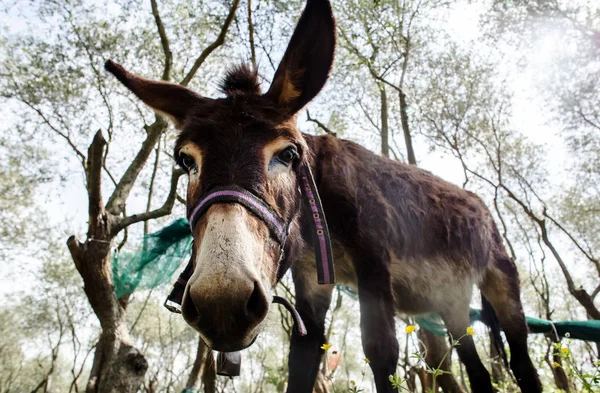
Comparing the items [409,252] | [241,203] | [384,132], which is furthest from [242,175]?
[384,132]

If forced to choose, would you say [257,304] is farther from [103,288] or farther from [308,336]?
[103,288]

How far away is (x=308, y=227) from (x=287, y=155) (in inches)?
44.0

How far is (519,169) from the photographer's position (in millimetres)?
18141

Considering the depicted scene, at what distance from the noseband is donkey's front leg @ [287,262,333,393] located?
1.18m

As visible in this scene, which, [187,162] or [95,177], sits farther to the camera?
[95,177]

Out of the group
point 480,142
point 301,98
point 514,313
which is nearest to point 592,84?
point 480,142

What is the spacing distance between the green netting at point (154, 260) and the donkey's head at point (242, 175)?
311 centimetres

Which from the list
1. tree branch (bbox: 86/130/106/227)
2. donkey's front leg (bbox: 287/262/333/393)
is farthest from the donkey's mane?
tree branch (bbox: 86/130/106/227)

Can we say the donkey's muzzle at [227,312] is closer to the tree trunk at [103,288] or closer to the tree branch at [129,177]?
the tree trunk at [103,288]

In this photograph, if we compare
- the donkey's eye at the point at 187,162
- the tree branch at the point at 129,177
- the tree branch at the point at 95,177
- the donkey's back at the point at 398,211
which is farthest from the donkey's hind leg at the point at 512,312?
the tree branch at the point at 129,177

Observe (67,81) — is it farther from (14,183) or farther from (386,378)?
(386,378)

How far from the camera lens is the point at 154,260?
18.9 feet

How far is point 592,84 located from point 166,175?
18503 mm

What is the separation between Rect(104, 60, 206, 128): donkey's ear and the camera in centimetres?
304
